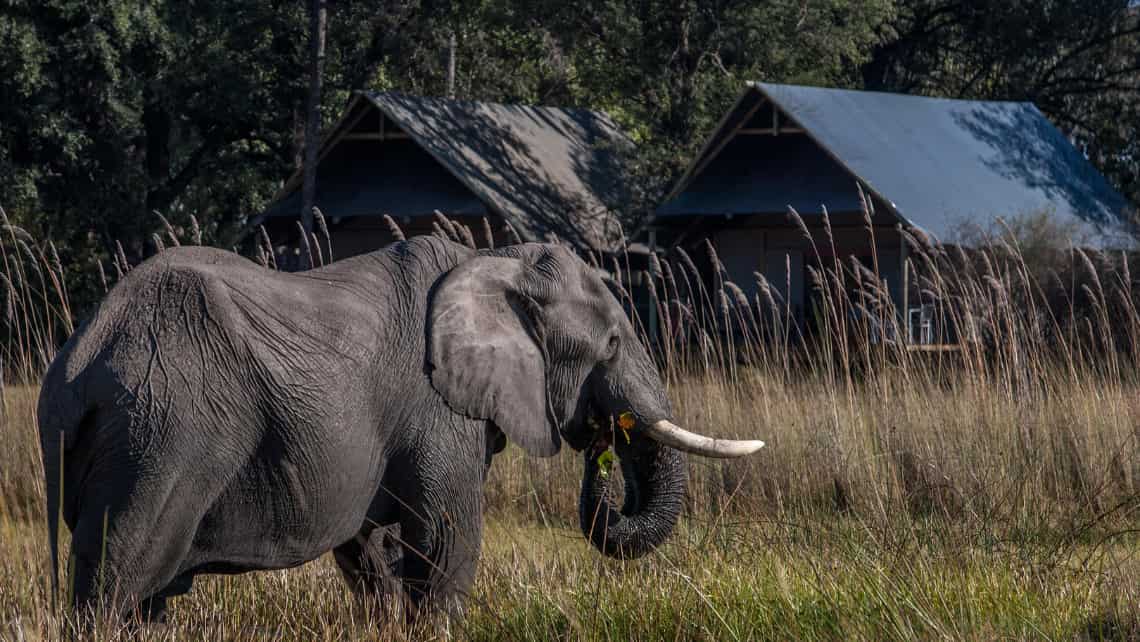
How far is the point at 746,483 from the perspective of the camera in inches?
360

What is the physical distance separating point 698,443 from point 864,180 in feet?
49.1

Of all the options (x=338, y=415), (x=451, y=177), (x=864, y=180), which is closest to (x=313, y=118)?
(x=451, y=177)

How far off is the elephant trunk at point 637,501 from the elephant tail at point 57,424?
6.65ft

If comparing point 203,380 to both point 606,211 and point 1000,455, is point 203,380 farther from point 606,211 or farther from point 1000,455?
point 606,211

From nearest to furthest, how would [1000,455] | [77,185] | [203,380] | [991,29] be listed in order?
[203,380], [1000,455], [77,185], [991,29]

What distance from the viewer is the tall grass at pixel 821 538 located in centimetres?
544

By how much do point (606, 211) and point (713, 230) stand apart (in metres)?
1.84

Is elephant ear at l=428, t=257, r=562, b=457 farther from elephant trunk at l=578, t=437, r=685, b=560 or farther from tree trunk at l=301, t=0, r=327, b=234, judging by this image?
tree trunk at l=301, t=0, r=327, b=234

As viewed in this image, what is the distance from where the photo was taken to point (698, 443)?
622cm

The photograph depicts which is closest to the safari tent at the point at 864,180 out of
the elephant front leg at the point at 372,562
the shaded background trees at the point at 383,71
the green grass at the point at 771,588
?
the shaded background trees at the point at 383,71

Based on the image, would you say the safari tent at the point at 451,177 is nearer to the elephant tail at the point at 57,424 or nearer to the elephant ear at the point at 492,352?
the elephant ear at the point at 492,352

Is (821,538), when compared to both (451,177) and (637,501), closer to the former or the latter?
(637,501)

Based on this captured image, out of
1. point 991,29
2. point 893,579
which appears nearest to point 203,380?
point 893,579

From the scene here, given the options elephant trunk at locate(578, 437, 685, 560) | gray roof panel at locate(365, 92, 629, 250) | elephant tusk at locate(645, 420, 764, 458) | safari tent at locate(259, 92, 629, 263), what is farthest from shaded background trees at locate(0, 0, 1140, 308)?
elephant tusk at locate(645, 420, 764, 458)
